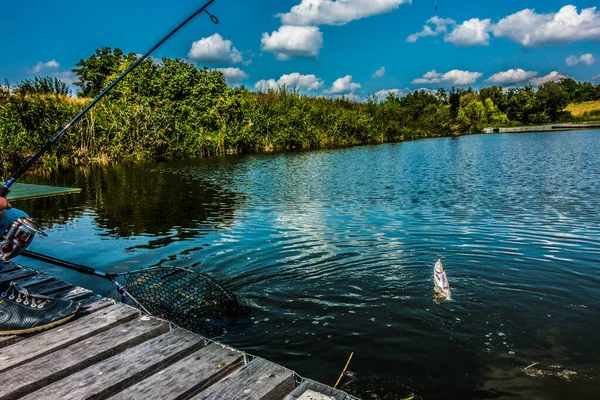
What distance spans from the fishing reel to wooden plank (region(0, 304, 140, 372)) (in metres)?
0.81

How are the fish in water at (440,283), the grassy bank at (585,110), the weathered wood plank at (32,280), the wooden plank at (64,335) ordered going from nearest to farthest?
the wooden plank at (64,335) < the weathered wood plank at (32,280) < the fish in water at (440,283) < the grassy bank at (585,110)

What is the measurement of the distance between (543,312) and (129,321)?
4.84 meters

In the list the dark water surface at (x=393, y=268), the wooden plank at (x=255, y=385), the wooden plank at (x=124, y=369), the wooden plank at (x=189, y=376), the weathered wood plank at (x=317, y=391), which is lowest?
the dark water surface at (x=393, y=268)

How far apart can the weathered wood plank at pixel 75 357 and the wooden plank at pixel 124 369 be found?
11 centimetres

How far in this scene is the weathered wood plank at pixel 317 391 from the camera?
241 centimetres

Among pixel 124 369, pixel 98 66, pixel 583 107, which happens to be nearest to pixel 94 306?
pixel 124 369

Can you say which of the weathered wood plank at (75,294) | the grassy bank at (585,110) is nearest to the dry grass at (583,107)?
the grassy bank at (585,110)

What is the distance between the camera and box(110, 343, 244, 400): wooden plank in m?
2.56

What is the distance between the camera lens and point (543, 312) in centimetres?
513

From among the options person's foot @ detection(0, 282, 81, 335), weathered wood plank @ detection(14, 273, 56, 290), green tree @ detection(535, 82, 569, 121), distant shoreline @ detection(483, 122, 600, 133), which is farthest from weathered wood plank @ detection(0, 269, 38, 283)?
green tree @ detection(535, 82, 569, 121)

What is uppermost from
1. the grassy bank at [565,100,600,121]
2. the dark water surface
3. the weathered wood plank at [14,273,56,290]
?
the grassy bank at [565,100,600,121]

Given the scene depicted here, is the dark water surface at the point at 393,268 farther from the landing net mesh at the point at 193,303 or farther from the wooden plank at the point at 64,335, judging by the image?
the wooden plank at the point at 64,335

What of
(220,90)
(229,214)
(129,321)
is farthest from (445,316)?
(220,90)

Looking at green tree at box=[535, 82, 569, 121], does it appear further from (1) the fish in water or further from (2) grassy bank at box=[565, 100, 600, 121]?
(1) the fish in water
